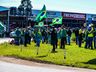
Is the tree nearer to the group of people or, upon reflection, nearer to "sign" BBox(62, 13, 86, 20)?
"sign" BBox(62, 13, 86, 20)

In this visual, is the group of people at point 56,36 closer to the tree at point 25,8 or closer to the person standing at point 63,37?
the person standing at point 63,37

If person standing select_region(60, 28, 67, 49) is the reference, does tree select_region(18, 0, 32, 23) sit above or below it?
below

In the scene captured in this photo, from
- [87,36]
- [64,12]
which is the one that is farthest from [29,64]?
[64,12]

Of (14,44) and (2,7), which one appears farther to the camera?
(2,7)

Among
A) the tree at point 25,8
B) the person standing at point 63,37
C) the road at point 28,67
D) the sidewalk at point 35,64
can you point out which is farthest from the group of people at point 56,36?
the tree at point 25,8

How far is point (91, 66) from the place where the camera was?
67.8ft

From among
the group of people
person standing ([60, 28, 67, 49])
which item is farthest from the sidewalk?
person standing ([60, 28, 67, 49])

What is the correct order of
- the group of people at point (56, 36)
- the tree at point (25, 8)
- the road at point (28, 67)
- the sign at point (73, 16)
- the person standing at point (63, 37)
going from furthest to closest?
the sign at point (73, 16)
the tree at point (25, 8)
the person standing at point (63, 37)
the group of people at point (56, 36)
the road at point (28, 67)

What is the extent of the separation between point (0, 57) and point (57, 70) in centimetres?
748

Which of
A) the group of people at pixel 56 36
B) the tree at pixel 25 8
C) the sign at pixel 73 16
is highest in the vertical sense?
the group of people at pixel 56 36

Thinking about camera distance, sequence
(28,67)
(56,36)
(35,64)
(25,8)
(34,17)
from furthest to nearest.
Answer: (25,8), (34,17), (56,36), (35,64), (28,67)

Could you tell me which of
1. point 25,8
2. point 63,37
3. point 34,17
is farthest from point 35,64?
point 25,8

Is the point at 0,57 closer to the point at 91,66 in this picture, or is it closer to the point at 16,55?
the point at 16,55

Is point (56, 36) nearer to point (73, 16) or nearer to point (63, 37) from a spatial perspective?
point (63, 37)
